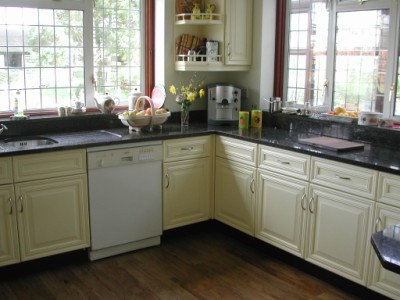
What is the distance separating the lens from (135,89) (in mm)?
4227

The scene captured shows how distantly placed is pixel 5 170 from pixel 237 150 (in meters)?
1.63

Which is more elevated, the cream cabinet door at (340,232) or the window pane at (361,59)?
the window pane at (361,59)

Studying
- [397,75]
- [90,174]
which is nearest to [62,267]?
[90,174]

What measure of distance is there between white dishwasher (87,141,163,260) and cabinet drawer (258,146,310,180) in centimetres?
77

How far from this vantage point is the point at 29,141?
3.55 m

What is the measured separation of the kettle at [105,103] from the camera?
3943mm

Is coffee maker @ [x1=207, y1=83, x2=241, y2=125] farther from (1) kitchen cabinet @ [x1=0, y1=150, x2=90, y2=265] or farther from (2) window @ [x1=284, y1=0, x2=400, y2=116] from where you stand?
(1) kitchen cabinet @ [x1=0, y1=150, x2=90, y2=265]

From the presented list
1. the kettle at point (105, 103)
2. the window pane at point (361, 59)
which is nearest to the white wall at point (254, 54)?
the kettle at point (105, 103)

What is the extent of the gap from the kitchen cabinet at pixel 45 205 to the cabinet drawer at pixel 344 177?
153 cm

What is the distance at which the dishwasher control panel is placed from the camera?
3.36 m

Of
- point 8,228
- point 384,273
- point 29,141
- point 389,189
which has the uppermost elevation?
point 29,141

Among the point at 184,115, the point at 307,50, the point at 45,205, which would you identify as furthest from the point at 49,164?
the point at 307,50

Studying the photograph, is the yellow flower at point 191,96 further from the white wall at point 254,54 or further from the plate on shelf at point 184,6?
the plate on shelf at point 184,6

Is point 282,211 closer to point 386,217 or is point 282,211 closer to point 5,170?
point 386,217
